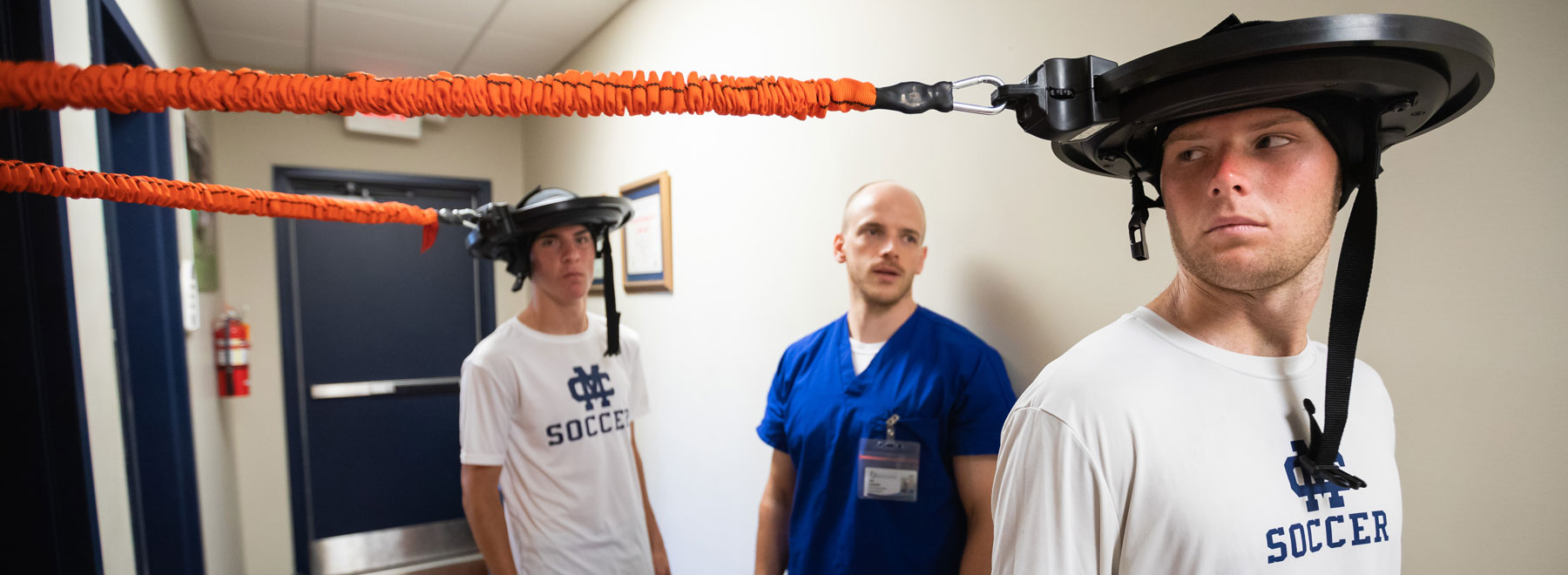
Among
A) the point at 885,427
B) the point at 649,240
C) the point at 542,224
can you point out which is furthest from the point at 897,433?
the point at 649,240

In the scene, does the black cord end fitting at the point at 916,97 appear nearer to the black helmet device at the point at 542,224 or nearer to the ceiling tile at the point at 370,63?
the black helmet device at the point at 542,224

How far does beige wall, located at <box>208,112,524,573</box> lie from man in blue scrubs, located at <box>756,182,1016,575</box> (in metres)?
3.66

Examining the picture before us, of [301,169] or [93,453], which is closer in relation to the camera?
[93,453]

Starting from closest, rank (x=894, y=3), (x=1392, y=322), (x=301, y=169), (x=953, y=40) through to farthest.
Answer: (x=1392, y=322) → (x=953, y=40) → (x=894, y=3) → (x=301, y=169)

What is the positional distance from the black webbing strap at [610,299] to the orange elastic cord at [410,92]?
1.26 meters

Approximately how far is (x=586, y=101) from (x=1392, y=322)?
3.71ft

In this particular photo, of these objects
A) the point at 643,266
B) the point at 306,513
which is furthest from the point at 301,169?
the point at 643,266

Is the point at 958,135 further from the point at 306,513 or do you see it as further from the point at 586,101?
the point at 306,513

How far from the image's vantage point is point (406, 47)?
351cm

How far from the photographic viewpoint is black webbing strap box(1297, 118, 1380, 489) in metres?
0.73

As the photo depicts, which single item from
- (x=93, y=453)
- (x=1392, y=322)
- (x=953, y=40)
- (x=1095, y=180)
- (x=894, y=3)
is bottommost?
(x=93, y=453)

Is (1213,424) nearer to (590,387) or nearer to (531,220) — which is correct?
(590,387)

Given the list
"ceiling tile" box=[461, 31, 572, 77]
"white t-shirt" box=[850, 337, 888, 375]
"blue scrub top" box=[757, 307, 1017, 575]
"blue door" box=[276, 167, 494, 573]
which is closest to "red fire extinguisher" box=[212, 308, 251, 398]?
"blue door" box=[276, 167, 494, 573]

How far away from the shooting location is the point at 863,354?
1580mm
